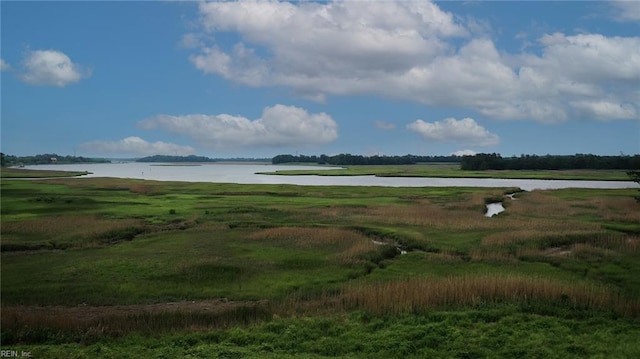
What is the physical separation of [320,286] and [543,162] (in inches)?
6725

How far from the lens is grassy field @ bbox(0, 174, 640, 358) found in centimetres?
1472

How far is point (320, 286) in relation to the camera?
22.3 m

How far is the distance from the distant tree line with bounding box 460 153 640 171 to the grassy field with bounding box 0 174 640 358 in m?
134

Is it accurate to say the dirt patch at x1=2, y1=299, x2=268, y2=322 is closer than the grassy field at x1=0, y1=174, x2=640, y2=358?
No

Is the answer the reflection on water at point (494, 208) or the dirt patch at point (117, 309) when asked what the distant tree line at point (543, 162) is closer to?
the reflection on water at point (494, 208)

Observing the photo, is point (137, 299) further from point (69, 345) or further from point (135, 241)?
point (135, 241)

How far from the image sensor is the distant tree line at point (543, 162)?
167375 millimetres

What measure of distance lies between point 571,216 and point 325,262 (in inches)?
1155

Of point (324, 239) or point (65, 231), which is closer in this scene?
point (324, 239)

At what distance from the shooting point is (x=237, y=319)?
58.4 ft

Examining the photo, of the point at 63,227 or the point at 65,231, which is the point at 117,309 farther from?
the point at 63,227

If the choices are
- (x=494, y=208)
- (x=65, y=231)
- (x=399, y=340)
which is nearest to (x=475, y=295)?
(x=399, y=340)

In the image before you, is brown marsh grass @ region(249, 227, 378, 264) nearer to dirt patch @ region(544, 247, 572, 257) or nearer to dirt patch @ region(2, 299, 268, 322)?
dirt patch @ region(2, 299, 268, 322)

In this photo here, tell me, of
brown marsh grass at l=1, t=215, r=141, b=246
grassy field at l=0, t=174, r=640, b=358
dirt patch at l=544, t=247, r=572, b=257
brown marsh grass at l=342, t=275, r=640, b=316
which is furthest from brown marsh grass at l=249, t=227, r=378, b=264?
brown marsh grass at l=1, t=215, r=141, b=246
